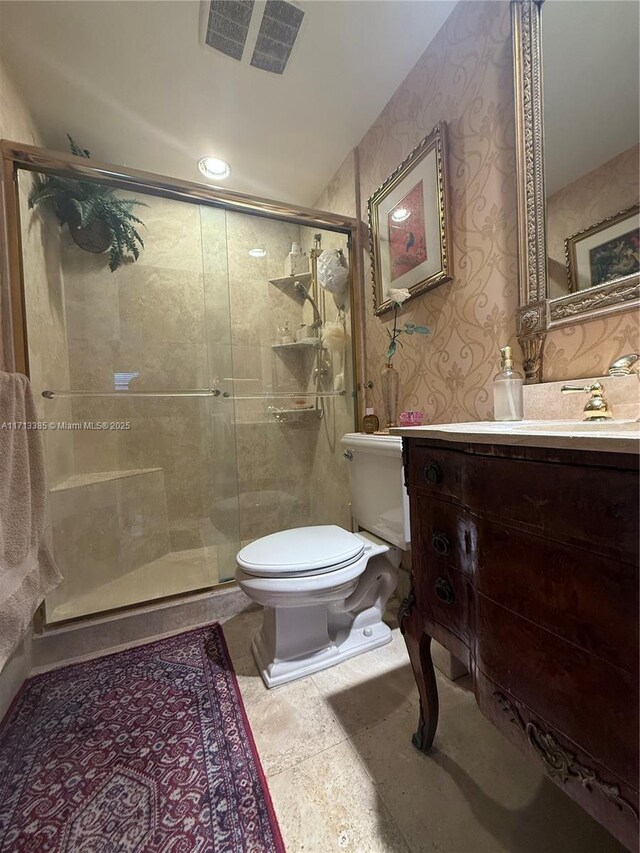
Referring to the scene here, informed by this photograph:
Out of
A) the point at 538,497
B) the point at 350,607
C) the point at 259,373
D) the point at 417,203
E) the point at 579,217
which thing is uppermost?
the point at 417,203

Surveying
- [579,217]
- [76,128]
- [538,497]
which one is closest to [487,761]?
[538,497]

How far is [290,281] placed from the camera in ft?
Answer: 6.92

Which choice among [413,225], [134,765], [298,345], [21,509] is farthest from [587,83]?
[134,765]

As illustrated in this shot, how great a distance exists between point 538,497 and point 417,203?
1.32 meters

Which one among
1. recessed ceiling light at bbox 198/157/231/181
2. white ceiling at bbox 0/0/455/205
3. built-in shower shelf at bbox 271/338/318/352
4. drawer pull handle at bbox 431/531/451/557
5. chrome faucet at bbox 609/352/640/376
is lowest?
drawer pull handle at bbox 431/531/451/557

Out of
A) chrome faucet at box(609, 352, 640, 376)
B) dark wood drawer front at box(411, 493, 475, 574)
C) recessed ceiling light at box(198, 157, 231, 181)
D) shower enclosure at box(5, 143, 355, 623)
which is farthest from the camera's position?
recessed ceiling light at box(198, 157, 231, 181)

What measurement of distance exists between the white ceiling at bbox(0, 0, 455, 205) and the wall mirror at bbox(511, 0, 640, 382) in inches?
22.2

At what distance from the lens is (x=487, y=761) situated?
2.61 ft

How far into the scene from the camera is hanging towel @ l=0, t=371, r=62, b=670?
899mm

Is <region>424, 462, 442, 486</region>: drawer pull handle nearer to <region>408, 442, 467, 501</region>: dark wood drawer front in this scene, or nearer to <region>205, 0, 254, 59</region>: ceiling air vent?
<region>408, 442, 467, 501</region>: dark wood drawer front

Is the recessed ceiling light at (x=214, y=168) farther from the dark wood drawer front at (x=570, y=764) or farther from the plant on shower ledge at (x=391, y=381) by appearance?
the dark wood drawer front at (x=570, y=764)

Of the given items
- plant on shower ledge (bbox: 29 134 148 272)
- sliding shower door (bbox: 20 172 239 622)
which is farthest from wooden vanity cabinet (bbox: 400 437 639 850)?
plant on shower ledge (bbox: 29 134 148 272)

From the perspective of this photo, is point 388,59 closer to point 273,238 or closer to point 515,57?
point 515,57

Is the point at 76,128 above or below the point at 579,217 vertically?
above
